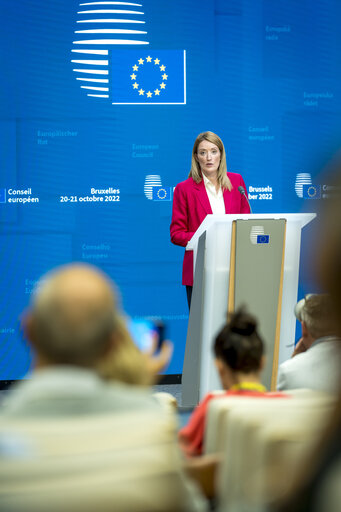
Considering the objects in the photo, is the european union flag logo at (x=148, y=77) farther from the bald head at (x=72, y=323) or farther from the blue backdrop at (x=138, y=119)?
the bald head at (x=72, y=323)

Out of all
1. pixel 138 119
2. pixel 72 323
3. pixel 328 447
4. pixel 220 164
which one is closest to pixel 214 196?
pixel 220 164

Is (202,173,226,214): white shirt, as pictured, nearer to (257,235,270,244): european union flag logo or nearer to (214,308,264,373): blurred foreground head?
(257,235,270,244): european union flag logo

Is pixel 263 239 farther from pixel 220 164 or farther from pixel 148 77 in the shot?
pixel 148 77

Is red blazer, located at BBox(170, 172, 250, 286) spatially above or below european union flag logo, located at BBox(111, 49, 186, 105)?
below

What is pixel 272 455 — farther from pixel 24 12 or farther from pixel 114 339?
pixel 24 12

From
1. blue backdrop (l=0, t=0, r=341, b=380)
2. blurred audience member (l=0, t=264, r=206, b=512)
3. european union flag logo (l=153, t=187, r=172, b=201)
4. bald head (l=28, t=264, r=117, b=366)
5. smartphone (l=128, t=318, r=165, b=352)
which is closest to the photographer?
blurred audience member (l=0, t=264, r=206, b=512)

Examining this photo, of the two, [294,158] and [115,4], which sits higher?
[115,4]

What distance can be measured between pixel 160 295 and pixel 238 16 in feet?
8.14

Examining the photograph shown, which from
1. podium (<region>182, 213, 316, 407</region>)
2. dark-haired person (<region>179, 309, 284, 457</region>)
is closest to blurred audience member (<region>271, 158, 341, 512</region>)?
dark-haired person (<region>179, 309, 284, 457</region>)

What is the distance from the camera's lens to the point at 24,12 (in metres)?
6.11

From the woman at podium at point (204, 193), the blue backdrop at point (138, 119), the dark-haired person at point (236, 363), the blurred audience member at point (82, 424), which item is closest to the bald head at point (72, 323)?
the blurred audience member at point (82, 424)

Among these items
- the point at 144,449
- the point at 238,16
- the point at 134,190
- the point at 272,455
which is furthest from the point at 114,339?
the point at 238,16

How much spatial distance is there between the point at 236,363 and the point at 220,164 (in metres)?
2.61

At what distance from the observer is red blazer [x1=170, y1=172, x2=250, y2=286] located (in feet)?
15.9
